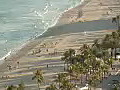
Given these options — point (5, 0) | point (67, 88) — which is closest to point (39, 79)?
point (67, 88)

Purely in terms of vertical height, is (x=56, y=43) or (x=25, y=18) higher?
(x=25, y=18)

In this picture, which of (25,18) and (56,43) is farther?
(25,18)

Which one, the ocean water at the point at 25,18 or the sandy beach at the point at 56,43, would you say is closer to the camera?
the sandy beach at the point at 56,43

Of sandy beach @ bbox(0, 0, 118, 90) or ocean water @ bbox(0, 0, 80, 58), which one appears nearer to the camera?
sandy beach @ bbox(0, 0, 118, 90)
